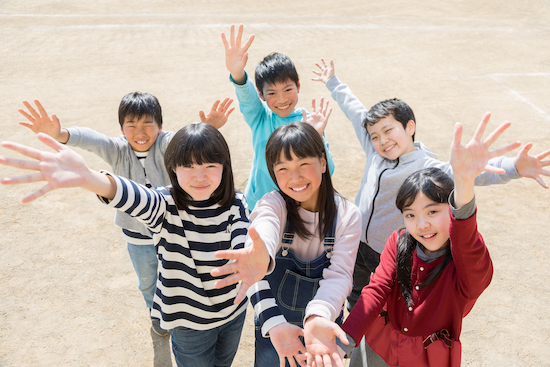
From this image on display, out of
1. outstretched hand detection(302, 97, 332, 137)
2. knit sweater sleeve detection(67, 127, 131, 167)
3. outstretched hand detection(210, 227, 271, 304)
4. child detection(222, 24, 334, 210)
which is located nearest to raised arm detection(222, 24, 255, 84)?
child detection(222, 24, 334, 210)

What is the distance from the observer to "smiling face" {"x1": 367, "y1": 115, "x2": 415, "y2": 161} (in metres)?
2.31

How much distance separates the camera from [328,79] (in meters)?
3.00

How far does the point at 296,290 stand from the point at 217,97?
4797 mm

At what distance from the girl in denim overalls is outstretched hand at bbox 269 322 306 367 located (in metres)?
0.10

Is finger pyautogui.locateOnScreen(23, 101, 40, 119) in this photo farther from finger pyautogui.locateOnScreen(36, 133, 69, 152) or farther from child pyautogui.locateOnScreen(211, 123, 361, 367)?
child pyautogui.locateOnScreen(211, 123, 361, 367)

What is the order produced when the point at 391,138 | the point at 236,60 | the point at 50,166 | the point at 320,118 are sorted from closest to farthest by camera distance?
the point at 50,166, the point at 391,138, the point at 320,118, the point at 236,60

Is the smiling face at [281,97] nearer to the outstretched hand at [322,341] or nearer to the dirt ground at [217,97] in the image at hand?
the dirt ground at [217,97]

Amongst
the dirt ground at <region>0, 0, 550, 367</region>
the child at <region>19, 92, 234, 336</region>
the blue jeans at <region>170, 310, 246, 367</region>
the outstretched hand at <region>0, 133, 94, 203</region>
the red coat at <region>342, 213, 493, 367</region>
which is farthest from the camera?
the dirt ground at <region>0, 0, 550, 367</region>

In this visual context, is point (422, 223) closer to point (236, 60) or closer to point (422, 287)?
point (422, 287)

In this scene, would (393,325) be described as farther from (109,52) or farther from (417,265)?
(109,52)

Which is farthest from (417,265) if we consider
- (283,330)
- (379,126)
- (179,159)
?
(179,159)

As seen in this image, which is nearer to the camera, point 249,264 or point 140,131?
point 249,264

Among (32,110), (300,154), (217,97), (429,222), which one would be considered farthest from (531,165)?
(217,97)

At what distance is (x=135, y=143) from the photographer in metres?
2.51
